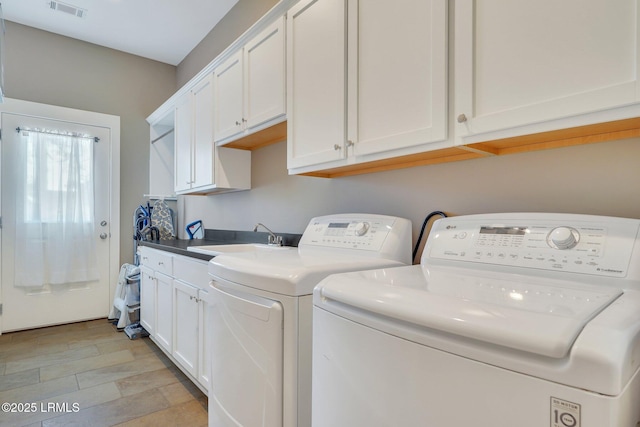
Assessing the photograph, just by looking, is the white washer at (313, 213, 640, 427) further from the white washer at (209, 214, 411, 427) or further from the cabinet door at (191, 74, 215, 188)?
the cabinet door at (191, 74, 215, 188)

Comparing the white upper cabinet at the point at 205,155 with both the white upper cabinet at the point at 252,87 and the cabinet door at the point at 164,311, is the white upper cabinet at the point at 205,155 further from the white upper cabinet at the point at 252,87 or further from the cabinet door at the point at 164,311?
the cabinet door at the point at 164,311

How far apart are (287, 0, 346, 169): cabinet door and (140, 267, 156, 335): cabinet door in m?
1.75

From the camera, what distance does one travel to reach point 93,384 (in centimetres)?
225

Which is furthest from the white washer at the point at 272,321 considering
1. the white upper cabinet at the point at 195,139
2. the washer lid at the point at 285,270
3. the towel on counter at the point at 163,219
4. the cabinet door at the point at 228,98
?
the towel on counter at the point at 163,219

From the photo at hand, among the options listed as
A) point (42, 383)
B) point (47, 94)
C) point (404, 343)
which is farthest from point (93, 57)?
point (404, 343)

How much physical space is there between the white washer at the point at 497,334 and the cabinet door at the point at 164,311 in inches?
69.8

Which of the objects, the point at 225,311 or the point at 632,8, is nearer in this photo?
the point at 632,8

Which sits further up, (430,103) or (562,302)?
(430,103)

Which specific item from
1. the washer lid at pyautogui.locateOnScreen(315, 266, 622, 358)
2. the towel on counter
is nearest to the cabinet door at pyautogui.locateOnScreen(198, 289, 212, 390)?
the washer lid at pyautogui.locateOnScreen(315, 266, 622, 358)

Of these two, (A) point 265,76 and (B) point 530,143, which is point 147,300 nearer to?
(A) point 265,76

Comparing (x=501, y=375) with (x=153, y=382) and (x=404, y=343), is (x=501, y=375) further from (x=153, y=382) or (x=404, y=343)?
(x=153, y=382)

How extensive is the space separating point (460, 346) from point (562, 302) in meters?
0.24

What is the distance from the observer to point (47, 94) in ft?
11.4

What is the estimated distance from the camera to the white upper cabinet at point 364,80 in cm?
120
